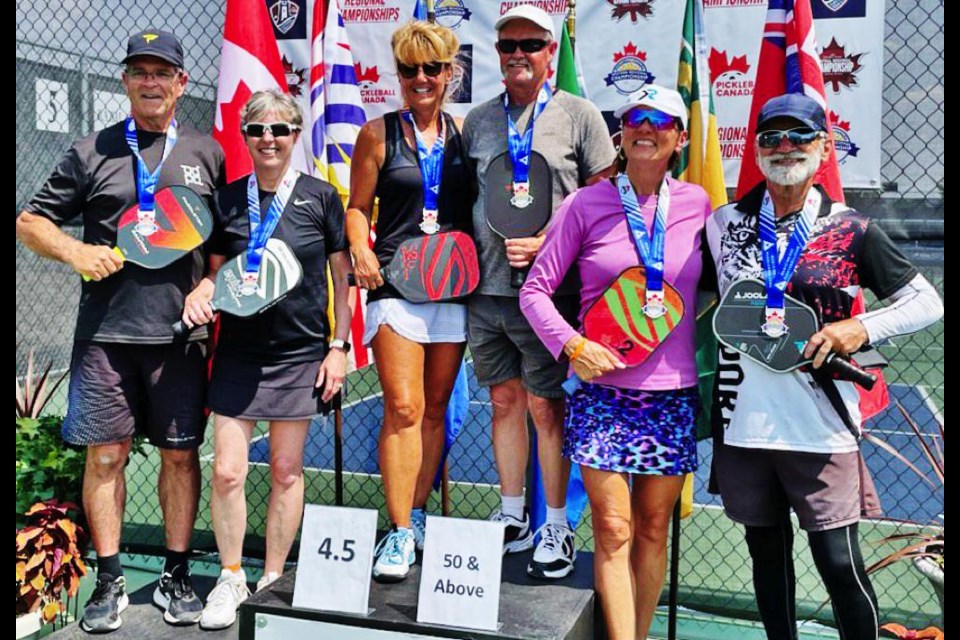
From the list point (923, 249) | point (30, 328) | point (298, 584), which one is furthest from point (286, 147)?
point (923, 249)

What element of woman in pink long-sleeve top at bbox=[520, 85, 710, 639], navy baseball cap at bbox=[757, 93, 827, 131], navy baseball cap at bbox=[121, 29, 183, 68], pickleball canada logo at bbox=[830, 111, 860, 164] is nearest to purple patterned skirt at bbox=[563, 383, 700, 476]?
woman in pink long-sleeve top at bbox=[520, 85, 710, 639]

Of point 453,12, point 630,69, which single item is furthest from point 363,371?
point 630,69

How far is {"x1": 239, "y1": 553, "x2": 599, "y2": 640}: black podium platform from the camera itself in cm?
259

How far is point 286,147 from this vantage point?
2883mm

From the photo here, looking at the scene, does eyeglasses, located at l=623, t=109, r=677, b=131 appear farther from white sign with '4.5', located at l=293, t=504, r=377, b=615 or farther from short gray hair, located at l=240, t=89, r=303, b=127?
white sign with '4.5', located at l=293, t=504, r=377, b=615

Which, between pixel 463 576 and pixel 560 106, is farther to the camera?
pixel 560 106

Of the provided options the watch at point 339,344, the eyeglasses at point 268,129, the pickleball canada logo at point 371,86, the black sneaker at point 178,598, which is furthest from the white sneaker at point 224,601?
the pickleball canada logo at point 371,86

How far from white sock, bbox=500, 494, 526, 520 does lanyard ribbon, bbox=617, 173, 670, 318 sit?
96 cm

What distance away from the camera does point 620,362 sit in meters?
2.51

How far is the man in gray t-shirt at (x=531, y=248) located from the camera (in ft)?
9.25

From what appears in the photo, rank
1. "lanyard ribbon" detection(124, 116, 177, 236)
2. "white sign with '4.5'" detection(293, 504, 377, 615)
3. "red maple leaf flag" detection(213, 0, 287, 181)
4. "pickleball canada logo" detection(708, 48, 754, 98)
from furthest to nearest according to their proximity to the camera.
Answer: "pickleball canada logo" detection(708, 48, 754, 98)
"red maple leaf flag" detection(213, 0, 287, 181)
"lanyard ribbon" detection(124, 116, 177, 236)
"white sign with '4.5'" detection(293, 504, 377, 615)

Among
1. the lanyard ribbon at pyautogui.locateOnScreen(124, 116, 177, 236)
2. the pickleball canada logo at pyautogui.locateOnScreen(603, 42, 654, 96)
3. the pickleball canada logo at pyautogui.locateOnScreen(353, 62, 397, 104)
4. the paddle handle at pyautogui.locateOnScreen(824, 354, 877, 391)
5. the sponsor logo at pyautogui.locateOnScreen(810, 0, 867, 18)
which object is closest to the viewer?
the paddle handle at pyautogui.locateOnScreen(824, 354, 877, 391)
